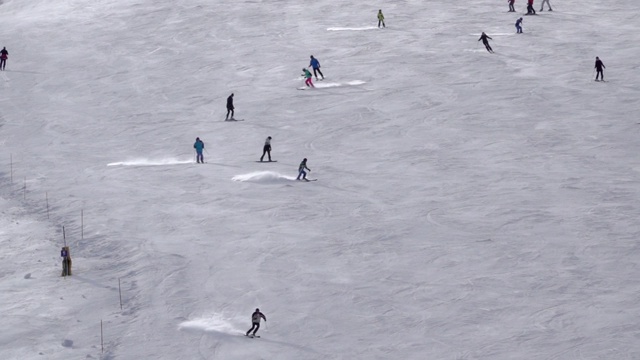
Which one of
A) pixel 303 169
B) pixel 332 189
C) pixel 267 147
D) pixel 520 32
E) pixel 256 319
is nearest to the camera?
pixel 256 319

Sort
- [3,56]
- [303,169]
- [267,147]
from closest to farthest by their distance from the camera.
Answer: [303,169], [267,147], [3,56]

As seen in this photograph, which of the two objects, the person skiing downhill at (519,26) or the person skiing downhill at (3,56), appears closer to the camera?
the person skiing downhill at (519,26)

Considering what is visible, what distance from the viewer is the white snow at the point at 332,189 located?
2197 centimetres

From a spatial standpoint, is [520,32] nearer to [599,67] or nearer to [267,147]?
[599,67]

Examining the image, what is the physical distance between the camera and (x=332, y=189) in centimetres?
3127

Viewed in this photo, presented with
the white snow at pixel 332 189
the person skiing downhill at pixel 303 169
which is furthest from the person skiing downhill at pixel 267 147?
the person skiing downhill at pixel 303 169

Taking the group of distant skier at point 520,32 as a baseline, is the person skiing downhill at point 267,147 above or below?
above

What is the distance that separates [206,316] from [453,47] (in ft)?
95.7

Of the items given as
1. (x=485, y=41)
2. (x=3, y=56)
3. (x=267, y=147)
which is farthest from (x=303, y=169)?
(x=3, y=56)

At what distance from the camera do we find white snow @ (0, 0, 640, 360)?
72.1 feet

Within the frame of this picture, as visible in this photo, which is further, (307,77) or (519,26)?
(519,26)

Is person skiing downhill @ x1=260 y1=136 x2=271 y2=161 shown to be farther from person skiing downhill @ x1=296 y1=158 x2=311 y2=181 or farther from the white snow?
person skiing downhill @ x1=296 y1=158 x2=311 y2=181

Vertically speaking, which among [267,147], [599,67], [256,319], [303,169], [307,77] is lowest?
[599,67]

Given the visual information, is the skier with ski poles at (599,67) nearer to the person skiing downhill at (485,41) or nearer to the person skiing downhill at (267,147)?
the person skiing downhill at (485,41)
